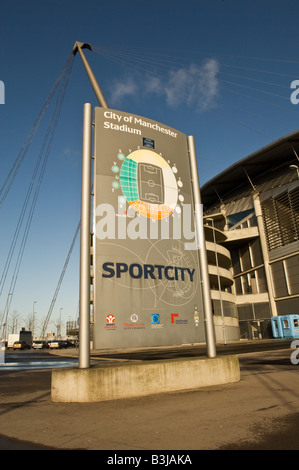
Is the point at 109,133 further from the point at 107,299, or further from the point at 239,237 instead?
the point at 239,237

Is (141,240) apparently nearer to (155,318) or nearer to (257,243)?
(155,318)

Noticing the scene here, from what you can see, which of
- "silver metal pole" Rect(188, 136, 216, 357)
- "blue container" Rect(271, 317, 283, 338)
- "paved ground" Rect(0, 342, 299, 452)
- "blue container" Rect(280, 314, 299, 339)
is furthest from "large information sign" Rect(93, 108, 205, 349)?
"blue container" Rect(271, 317, 283, 338)

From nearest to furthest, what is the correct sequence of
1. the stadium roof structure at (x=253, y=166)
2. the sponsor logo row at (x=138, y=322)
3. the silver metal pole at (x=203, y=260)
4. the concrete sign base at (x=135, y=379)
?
the concrete sign base at (x=135, y=379) < the sponsor logo row at (x=138, y=322) < the silver metal pole at (x=203, y=260) < the stadium roof structure at (x=253, y=166)

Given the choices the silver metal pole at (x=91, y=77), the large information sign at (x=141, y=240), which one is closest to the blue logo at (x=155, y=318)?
the large information sign at (x=141, y=240)

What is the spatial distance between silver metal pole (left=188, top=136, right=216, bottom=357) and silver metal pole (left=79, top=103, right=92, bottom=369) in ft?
10.4

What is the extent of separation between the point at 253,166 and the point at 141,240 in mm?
44781

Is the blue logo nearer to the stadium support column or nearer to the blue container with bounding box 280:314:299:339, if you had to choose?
the blue container with bounding box 280:314:299:339

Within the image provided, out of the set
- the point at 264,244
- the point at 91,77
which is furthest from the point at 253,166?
the point at 91,77

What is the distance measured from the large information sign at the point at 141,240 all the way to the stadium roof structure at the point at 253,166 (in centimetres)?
3662

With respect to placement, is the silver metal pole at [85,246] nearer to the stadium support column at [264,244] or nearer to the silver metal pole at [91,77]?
the silver metal pole at [91,77]

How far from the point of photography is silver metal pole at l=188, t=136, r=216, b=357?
8.42 m

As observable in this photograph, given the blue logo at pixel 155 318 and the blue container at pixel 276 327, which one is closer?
the blue logo at pixel 155 318

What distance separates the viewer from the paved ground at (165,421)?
3.71 metres
